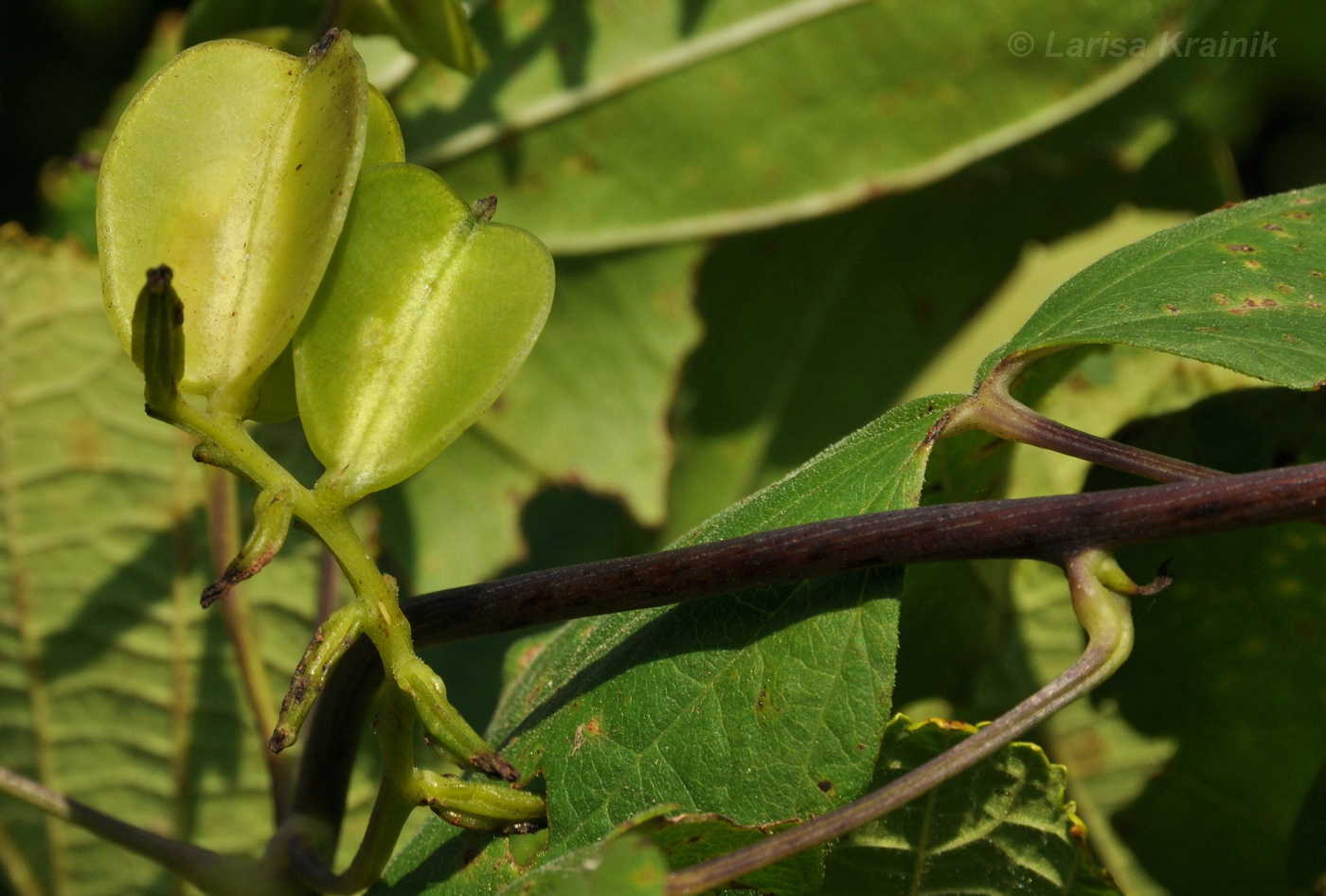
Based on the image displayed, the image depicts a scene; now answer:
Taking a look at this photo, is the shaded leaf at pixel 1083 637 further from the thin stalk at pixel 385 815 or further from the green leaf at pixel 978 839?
the thin stalk at pixel 385 815

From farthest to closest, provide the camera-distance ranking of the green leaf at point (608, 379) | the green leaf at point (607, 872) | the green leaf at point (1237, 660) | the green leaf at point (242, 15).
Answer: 1. the green leaf at point (608, 379)
2. the green leaf at point (242, 15)
3. the green leaf at point (1237, 660)
4. the green leaf at point (607, 872)

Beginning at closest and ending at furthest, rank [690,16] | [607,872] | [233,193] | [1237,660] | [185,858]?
1. [607,872]
2. [233,193]
3. [185,858]
4. [1237,660]
5. [690,16]

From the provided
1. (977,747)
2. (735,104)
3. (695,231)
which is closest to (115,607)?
(695,231)

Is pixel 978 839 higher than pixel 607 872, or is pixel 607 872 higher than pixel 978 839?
pixel 607 872

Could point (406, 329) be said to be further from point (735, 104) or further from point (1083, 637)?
point (735, 104)

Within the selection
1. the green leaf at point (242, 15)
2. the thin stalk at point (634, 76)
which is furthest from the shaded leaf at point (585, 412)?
the green leaf at point (242, 15)

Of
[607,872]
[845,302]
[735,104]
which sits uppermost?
[607,872]

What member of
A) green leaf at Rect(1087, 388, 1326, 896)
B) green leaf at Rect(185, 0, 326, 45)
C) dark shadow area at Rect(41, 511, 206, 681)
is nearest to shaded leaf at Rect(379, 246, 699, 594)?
dark shadow area at Rect(41, 511, 206, 681)
